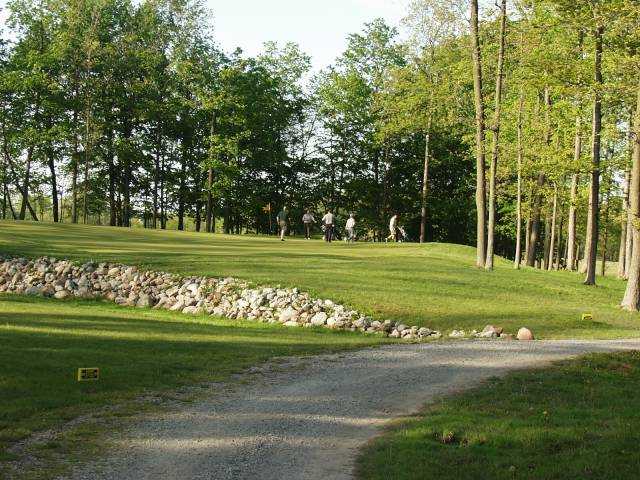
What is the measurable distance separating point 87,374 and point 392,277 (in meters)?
16.7

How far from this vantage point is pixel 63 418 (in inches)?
356

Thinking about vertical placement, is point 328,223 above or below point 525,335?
above

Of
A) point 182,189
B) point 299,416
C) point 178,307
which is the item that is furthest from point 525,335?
point 182,189

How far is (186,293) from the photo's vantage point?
80.3 ft

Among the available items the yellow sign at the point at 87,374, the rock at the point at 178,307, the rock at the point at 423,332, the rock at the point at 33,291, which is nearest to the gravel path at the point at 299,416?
the yellow sign at the point at 87,374

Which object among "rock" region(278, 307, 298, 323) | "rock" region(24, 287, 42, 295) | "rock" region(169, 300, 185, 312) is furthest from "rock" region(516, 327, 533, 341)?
"rock" region(24, 287, 42, 295)

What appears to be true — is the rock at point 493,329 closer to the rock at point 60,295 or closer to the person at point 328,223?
the rock at point 60,295

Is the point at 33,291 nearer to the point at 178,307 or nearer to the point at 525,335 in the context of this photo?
the point at 178,307

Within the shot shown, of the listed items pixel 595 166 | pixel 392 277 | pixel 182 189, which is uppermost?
pixel 595 166

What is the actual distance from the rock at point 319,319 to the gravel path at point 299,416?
551cm

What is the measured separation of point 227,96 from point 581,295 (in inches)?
1613

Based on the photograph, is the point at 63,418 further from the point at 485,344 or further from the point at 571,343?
the point at 571,343

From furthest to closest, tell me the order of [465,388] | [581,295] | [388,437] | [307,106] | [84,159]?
[307,106]
[84,159]
[581,295]
[465,388]
[388,437]

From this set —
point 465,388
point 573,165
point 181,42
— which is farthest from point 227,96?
point 465,388
